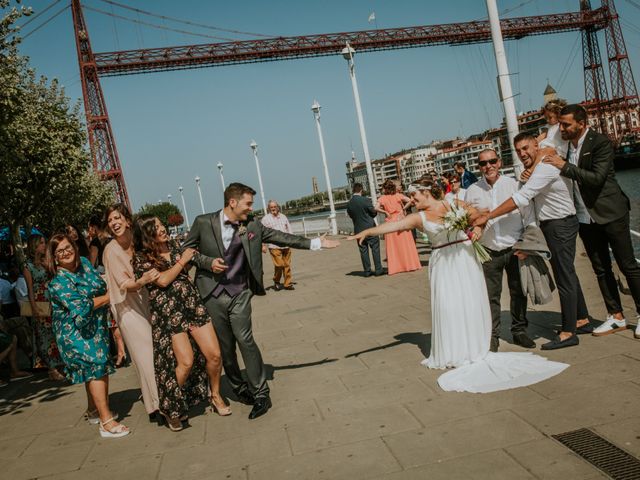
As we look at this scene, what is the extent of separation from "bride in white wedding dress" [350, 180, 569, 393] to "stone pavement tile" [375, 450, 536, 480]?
127cm

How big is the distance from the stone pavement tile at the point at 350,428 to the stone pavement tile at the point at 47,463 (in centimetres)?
169

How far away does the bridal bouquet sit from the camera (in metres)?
4.91

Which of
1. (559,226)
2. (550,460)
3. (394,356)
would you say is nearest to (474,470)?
(550,460)

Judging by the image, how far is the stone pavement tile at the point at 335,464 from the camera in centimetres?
333

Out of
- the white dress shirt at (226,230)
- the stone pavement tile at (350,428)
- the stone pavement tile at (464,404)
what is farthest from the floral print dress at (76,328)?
the stone pavement tile at (464,404)

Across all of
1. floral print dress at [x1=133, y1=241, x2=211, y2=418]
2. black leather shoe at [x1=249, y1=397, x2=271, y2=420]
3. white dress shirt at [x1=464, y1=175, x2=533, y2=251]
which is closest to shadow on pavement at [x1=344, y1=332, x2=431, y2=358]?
white dress shirt at [x1=464, y1=175, x2=533, y2=251]

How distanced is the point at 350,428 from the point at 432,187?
2.40 meters

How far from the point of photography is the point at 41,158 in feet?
51.2

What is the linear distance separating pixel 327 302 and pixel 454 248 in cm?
473

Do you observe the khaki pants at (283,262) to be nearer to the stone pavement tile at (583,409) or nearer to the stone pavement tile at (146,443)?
the stone pavement tile at (146,443)

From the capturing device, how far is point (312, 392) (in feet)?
16.3

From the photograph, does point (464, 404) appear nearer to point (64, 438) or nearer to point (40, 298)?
point (64, 438)

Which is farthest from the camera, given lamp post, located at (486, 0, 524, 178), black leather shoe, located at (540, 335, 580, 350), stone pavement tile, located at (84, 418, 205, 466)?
lamp post, located at (486, 0, 524, 178)

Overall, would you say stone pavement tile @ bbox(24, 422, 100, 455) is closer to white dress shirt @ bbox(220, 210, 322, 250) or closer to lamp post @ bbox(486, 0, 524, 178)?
white dress shirt @ bbox(220, 210, 322, 250)
